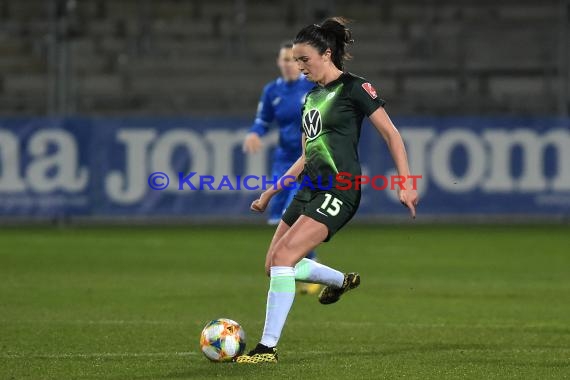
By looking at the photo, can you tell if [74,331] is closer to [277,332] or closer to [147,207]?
[277,332]

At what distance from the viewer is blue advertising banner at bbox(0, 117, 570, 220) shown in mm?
21141

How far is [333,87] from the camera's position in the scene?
7.64 m

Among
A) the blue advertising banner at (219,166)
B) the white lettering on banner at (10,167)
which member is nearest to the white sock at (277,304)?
the blue advertising banner at (219,166)

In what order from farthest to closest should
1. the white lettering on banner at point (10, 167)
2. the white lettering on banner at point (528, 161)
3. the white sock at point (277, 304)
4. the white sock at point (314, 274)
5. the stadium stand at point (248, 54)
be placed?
the stadium stand at point (248, 54) < the white lettering on banner at point (528, 161) < the white lettering on banner at point (10, 167) < the white sock at point (314, 274) < the white sock at point (277, 304)

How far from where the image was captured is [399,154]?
7.38 meters

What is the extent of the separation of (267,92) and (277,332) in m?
5.25

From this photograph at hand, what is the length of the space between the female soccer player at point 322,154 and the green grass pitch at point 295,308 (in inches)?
20.4

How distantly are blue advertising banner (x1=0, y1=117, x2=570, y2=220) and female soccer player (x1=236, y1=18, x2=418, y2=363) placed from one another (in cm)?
1344

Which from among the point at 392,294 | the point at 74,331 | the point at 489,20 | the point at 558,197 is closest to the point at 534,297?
the point at 392,294

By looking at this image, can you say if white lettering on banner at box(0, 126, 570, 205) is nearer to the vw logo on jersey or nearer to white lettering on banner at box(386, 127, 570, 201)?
white lettering on banner at box(386, 127, 570, 201)

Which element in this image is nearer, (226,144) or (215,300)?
(215,300)

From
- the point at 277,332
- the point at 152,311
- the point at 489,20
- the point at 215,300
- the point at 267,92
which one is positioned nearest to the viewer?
the point at 277,332

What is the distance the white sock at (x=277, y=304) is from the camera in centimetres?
743

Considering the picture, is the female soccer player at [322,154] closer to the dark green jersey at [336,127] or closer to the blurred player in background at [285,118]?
the dark green jersey at [336,127]
